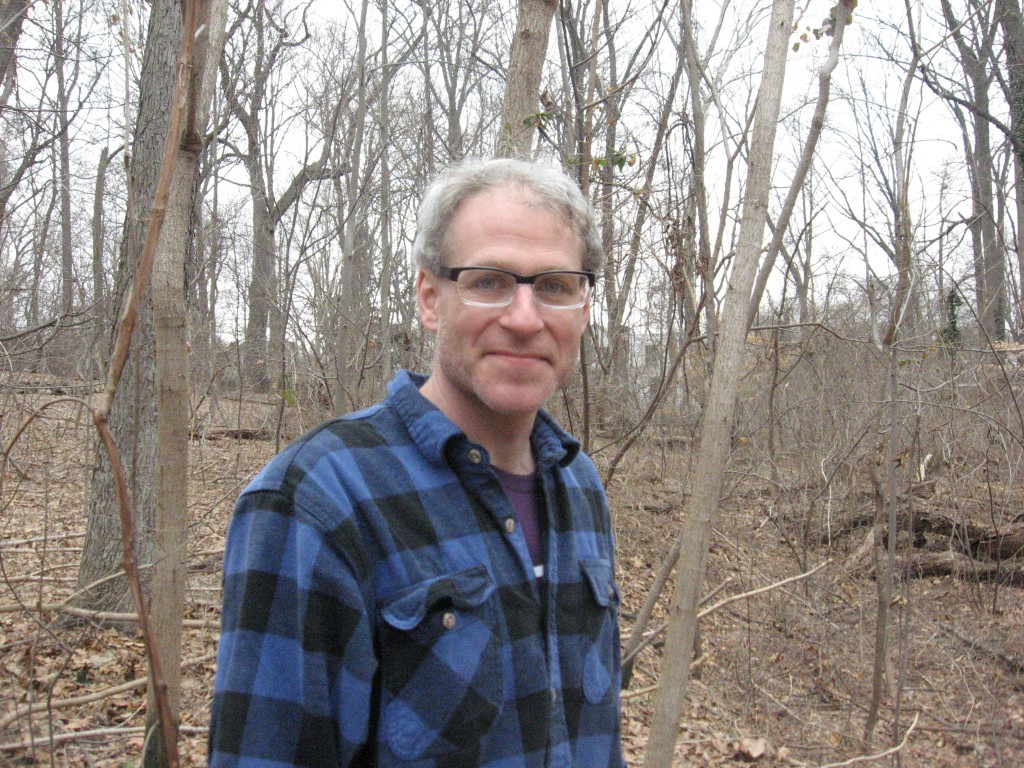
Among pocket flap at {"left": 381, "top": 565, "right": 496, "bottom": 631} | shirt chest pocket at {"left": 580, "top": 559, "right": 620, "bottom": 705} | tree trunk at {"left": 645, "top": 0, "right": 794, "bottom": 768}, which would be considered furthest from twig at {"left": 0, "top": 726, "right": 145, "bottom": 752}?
pocket flap at {"left": 381, "top": 565, "right": 496, "bottom": 631}

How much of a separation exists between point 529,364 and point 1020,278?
1266cm

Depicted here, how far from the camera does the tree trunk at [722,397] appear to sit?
2.18 metres

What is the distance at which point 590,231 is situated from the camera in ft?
5.54

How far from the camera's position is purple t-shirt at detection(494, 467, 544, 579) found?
1.51m

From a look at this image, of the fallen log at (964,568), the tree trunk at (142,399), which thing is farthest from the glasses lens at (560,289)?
the fallen log at (964,568)

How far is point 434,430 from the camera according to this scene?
142 centimetres

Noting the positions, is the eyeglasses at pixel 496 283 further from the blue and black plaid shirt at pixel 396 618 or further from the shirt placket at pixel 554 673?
the shirt placket at pixel 554 673

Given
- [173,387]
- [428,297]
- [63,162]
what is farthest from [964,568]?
[63,162]

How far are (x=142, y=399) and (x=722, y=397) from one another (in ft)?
9.21

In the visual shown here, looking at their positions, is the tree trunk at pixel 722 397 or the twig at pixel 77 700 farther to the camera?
the twig at pixel 77 700

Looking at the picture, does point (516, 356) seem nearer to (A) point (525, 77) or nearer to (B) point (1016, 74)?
(A) point (525, 77)

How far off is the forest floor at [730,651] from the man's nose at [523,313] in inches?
94.6

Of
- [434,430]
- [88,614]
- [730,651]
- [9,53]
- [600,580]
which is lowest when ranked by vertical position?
[730,651]

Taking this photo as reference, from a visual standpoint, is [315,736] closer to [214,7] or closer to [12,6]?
[214,7]
